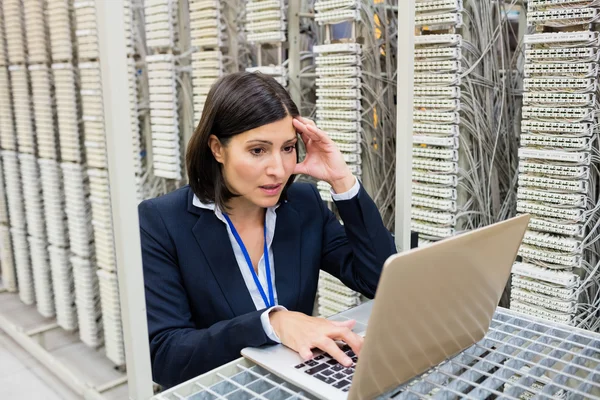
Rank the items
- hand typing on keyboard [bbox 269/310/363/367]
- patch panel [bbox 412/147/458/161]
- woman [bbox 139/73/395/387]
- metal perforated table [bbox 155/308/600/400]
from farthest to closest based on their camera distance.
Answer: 1. patch panel [bbox 412/147/458/161]
2. woman [bbox 139/73/395/387]
3. hand typing on keyboard [bbox 269/310/363/367]
4. metal perforated table [bbox 155/308/600/400]

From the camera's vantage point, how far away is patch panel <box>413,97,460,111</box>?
6.63 feet

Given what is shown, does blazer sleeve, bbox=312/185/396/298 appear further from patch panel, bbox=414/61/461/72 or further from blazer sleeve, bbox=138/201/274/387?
patch panel, bbox=414/61/461/72

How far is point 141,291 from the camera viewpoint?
2.45ft

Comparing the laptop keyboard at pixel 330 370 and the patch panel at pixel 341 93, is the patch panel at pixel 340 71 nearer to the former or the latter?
the patch panel at pixel 341 93

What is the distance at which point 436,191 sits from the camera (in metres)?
2.11

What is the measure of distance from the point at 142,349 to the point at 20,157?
1.80m

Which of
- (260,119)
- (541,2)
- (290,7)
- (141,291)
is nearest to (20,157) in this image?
(290,7)

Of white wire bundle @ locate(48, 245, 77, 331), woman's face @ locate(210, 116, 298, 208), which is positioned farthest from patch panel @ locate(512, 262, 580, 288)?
white wire bundle @ locate(48, 245, 77, 331)

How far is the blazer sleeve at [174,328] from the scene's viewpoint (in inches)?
37.1

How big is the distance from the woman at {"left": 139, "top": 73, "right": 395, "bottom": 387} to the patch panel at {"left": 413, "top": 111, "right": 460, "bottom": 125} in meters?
0.92

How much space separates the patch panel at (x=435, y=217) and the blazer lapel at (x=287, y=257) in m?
0.96

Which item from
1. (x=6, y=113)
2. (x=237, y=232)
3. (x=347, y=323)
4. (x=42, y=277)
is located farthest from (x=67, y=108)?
(x=347, y=323)

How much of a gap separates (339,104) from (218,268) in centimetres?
130

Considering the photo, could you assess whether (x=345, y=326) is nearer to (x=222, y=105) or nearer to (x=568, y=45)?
(x=222, y=105)
